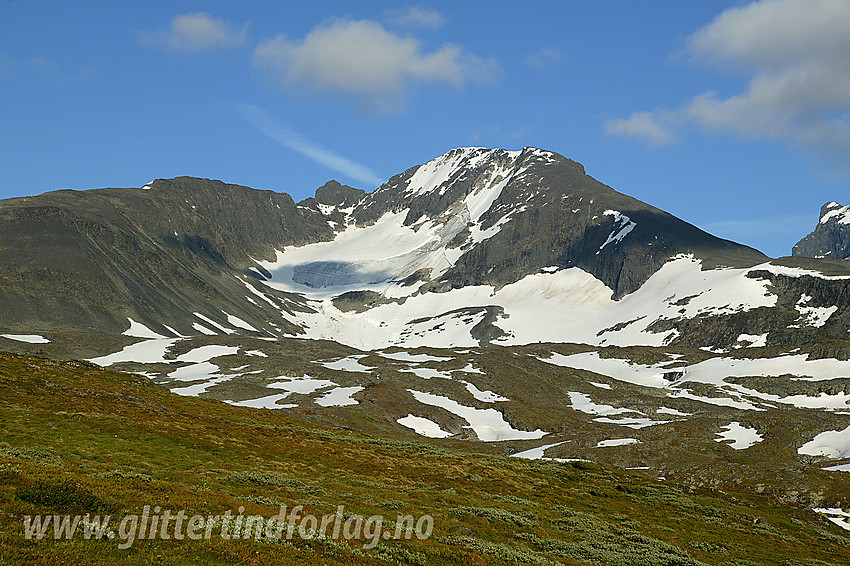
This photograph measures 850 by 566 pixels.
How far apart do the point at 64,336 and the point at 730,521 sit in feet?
637

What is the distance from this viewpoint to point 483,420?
134125mm

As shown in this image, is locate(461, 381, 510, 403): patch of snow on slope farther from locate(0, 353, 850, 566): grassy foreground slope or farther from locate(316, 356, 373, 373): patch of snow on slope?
locate(0, 353, 850, 566): grassy foreground slope

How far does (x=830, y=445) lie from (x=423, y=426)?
68606 millimetres

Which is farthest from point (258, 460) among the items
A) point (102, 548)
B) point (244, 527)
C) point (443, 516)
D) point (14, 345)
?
point (14, 345)

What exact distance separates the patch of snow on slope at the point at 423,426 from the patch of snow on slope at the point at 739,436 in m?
48.7

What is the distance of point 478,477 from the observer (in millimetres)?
53531

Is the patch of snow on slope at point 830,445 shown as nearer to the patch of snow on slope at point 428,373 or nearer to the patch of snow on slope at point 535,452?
the patch of snow on slope at point 535,452

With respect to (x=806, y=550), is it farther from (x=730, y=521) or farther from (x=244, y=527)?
(x=244, y=527)

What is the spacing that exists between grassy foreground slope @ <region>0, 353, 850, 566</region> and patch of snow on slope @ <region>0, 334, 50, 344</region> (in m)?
131

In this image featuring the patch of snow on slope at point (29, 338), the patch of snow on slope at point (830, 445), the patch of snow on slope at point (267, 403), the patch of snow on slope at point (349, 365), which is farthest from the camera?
the patch of snow on slope at point (29, 338)

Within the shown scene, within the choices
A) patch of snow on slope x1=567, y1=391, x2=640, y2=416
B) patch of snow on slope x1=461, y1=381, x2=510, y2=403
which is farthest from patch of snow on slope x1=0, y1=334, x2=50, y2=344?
patch of snow on slope x1=567, y1=391, x2=640, y2=416

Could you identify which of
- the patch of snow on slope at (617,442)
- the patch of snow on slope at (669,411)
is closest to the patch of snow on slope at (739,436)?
the patch of snow on slope at (617,442)

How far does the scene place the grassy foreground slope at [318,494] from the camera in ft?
68.5

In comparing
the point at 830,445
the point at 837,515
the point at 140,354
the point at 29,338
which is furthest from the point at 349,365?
the point at 837,515
